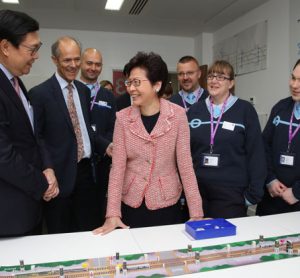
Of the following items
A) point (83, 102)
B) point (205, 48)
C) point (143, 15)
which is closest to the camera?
point (83, 102)

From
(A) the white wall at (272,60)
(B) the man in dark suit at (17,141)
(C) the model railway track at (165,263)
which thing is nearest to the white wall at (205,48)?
(A) the white wall at (272,60)

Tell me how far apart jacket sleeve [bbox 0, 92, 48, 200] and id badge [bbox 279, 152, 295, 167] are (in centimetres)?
156

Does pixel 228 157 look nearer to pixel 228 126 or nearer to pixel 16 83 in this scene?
pixel 228 126

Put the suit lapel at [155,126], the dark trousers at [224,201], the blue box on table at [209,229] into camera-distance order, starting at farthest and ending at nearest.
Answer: the dark trousers at [224,201], the suit lapel at [155,126], the blue box on table at [209,229]

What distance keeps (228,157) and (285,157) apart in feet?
1.43

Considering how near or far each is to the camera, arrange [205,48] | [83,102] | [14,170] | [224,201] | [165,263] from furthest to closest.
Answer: [205,48] < [83,102] < [224,201] < [14,170] < [165,263]

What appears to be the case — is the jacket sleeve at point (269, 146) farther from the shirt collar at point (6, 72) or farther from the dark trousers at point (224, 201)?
the shirt collar at point (6, 72)

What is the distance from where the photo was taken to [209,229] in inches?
55.6

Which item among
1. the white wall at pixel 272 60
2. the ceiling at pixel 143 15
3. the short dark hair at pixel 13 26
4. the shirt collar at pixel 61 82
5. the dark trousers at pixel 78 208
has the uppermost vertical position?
the ceiling at pixel 143 15

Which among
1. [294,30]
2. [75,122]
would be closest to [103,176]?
[75,122]

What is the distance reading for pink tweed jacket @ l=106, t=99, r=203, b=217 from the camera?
5.31 feet

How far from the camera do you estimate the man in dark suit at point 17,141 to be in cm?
133

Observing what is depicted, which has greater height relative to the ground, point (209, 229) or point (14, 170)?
point (14, 170)

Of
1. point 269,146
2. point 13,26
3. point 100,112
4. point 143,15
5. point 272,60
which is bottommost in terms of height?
point 269,146
